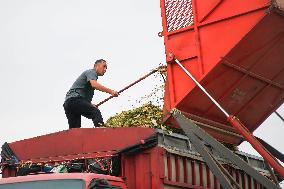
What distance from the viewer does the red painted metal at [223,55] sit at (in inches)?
286

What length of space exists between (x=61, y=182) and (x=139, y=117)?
3026 mm

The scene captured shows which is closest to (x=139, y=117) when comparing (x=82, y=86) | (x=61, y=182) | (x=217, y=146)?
(x=82, y=86)

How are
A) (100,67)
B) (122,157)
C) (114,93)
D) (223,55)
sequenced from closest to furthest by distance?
(122,157)
(223,55)
(114,93)
(100,67)

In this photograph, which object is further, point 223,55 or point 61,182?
point 223,55

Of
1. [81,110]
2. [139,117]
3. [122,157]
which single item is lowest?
[122,157]

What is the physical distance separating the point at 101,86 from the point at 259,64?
253 cm

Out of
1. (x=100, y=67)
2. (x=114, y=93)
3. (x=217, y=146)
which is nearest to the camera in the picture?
(x=217, y=146)

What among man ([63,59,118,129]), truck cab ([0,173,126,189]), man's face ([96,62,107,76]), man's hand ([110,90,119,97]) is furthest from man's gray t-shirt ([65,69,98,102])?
truck cab ([0,173,126,189])

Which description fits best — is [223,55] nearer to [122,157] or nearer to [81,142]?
[122,157]

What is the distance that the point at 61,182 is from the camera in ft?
18.4

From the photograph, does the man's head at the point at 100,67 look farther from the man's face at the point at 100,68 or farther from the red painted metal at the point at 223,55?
the red painted metal at the point at 223,55

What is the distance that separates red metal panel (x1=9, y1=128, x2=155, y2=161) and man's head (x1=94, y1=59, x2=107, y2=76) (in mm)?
1750

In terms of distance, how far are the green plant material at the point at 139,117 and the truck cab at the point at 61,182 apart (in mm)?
2377

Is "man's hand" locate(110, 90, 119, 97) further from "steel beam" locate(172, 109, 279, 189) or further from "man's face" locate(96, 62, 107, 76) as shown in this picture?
"steel beam" locate(172, 109, 279, 189)
